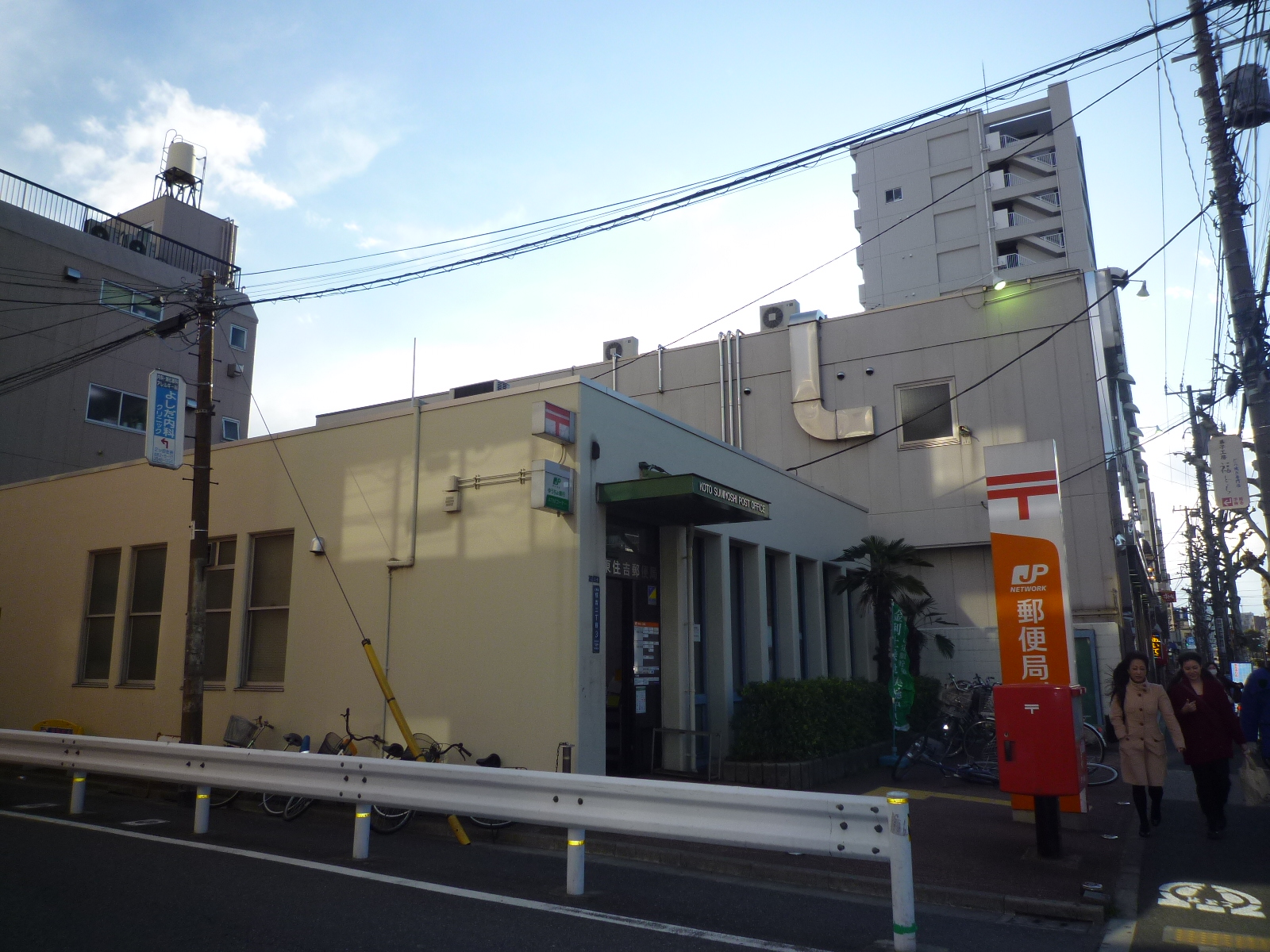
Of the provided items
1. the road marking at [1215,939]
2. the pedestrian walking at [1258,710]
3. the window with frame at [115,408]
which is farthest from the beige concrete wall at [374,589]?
the window with frame at [115,408]

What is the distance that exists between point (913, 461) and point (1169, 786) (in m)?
10.3

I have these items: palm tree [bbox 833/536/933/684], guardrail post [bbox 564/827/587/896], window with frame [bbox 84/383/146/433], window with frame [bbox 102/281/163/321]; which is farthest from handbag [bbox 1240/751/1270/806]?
window with frame [bbox 102/281/163/321]

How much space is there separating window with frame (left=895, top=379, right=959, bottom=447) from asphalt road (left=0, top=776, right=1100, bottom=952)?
16.1 meters

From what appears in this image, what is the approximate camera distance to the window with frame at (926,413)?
21203 mm

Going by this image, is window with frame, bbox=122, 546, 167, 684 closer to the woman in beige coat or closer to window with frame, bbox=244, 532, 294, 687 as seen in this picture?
window with frame, bbox=244, 532, 294, 687

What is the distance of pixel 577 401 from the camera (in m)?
10.6

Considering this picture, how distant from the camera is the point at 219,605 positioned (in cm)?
1356

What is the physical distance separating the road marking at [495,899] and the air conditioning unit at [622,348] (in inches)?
799

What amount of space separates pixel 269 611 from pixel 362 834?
6.44 m

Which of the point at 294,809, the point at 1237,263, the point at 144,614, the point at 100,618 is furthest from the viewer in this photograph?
the point at 100,618

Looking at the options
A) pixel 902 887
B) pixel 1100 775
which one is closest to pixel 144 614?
pixel 902 887

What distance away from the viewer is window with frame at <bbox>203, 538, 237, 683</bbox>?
1330cm

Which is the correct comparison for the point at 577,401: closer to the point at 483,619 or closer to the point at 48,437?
the point at 483,619

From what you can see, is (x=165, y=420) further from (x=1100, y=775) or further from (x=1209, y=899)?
(x=1100, y=775)
